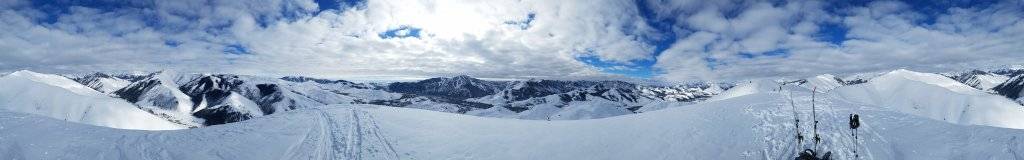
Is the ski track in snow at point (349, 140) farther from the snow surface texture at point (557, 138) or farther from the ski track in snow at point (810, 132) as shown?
the ski track in snow at point (810, 132)

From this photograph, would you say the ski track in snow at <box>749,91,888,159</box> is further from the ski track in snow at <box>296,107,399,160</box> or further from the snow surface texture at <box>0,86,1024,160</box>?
the ski track in snow at <box>296,107,399,160</box>

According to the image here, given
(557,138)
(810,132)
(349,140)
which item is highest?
(810,132)

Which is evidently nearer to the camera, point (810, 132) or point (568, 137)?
point (810, 132)

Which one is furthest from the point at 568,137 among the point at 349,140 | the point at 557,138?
the point at 349,140

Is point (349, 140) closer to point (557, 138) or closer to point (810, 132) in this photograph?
point (557, 138)

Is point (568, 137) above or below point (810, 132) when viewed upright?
below

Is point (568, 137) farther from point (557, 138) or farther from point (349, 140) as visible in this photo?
point (349, 140)

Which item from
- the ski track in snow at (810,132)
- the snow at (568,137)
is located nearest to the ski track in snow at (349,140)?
the snow at (568,137)

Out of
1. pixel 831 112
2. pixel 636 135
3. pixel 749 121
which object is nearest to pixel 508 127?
pixel 636 135

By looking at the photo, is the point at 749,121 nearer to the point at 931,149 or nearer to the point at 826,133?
the point at 826,133
